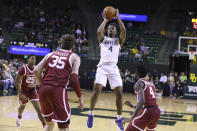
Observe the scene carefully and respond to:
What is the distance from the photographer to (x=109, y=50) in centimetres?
697

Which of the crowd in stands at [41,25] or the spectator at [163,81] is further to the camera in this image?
the crowd in stands at [41,25]

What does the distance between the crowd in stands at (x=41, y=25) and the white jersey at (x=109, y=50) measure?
53.0ft

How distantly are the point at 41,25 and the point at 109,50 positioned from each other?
20.6 meters

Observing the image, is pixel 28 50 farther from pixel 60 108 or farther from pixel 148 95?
pixel 60 108

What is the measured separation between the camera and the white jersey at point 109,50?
6.95 meters

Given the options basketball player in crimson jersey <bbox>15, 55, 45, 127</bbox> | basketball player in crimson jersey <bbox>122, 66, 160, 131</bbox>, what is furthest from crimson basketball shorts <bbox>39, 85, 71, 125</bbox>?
basketball player in crimson jersey <bbox>15, 55, 45, 127</bbox>

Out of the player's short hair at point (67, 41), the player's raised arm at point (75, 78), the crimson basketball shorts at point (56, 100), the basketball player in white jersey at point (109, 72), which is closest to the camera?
the player's raised arm at point (75, 78)

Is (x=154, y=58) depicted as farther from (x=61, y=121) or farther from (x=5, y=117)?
(x=61, y=121)

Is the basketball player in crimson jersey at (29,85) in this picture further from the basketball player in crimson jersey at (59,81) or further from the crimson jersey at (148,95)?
the crimson jersey at (148,95)

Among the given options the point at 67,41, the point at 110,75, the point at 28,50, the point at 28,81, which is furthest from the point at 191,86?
the point at 67,41

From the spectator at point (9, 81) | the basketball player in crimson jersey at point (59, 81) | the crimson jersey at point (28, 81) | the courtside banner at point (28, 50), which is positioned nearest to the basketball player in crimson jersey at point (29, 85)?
the crimson jersey at point (28, 81)

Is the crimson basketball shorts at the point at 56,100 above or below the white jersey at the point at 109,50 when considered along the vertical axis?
below

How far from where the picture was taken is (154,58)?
75.9 feet

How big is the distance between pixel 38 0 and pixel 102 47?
2447 centimetres
